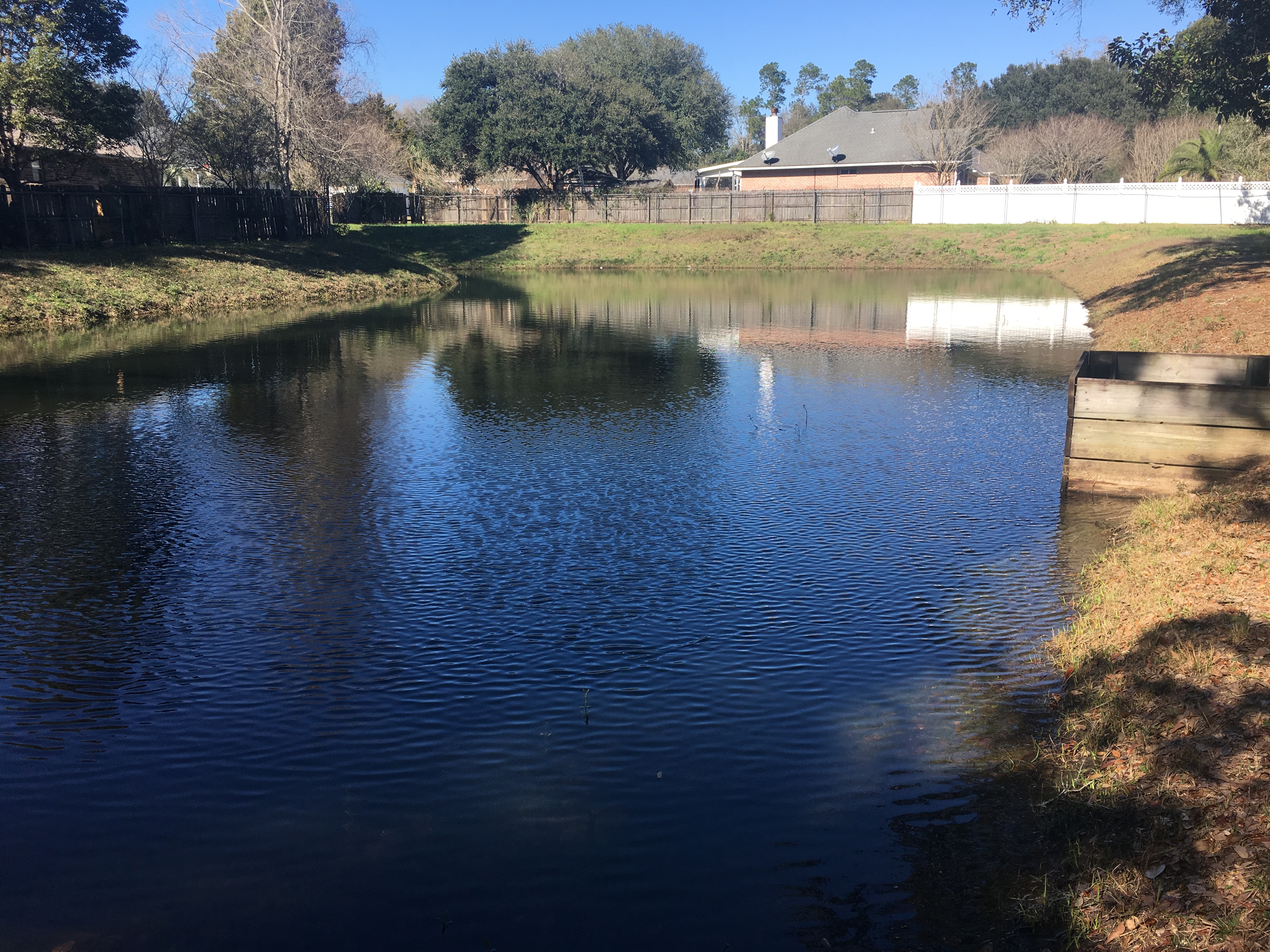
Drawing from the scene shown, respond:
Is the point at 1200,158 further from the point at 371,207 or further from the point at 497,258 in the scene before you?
the point at 371,207

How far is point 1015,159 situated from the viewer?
258ft

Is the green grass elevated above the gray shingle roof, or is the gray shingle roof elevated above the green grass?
the gray shingle roof

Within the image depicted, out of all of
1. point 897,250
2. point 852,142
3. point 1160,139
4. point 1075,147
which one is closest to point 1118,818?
point 897,250

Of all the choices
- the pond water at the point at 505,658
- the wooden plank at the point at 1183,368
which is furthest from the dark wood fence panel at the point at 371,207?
the wooden plank at the point at 1183,368

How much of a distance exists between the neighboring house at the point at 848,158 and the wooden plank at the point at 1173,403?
2221 inches

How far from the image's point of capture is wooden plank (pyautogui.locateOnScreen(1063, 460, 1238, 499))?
433 inches

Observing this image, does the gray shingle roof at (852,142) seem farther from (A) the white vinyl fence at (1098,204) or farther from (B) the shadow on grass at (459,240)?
(B) the shadow on grass at (459,240)

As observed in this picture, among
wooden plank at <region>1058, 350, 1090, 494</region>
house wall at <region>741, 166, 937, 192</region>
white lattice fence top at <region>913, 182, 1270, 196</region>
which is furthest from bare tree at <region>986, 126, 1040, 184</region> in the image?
wooden plank at <region>1058, 350, 1090, 494</region>

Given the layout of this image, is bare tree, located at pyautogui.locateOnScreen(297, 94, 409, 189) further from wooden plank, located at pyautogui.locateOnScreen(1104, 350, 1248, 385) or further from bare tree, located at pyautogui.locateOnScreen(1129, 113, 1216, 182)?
bare tree, located at pyautogui.locateOnScreen(1129, 113, 1216, 182)

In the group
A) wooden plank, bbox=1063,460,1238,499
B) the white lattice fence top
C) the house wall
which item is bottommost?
wooden plank, bbox=1063,460,1238,499

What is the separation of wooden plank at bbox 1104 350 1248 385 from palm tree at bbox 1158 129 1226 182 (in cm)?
5781

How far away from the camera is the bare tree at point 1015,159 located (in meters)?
78.7

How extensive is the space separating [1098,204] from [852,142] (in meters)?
20.4

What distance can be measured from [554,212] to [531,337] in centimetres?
4185
